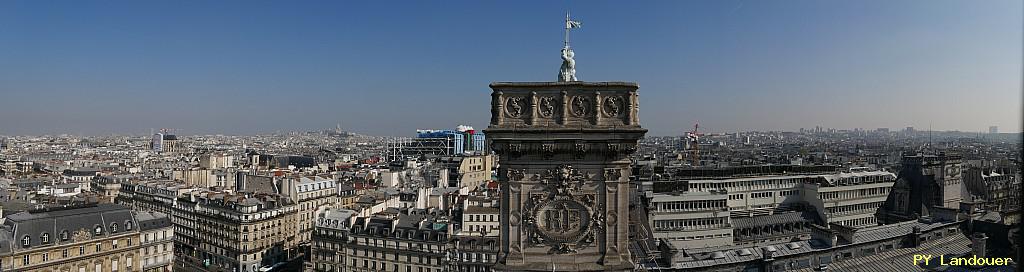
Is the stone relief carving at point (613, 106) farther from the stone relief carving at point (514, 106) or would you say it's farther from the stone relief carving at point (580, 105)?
the stone relief carving at point (514, 106)

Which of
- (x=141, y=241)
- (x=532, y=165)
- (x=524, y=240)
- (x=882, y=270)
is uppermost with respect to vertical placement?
(x=532, y=165)

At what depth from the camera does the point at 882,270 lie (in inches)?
606

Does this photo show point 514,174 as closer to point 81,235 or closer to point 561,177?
point 561,177

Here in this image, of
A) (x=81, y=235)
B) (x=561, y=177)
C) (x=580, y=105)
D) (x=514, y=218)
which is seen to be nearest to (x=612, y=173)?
(x=561, y=177)

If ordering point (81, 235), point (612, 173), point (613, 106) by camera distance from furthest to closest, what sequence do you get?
point (81, 235)
point (612, 173)
point (613, 106)

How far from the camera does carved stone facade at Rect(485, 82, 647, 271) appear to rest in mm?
7016

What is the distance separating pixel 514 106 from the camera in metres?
7.05

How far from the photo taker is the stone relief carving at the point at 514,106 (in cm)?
704

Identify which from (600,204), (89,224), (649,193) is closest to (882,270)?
(600,204)

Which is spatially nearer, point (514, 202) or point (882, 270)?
point (514, 202)

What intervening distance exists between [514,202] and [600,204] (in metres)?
1.07

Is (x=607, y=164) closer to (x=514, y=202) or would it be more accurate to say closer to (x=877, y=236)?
(x=514, y=202)

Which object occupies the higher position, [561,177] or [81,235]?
[561,177]

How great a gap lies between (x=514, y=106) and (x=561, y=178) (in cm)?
107
